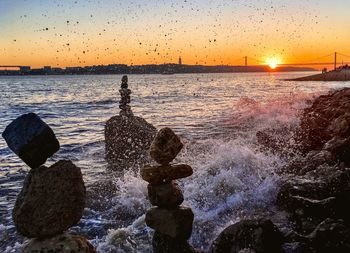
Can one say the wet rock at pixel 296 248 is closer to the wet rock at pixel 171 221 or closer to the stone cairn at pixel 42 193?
the wet rock at pixel 171 221

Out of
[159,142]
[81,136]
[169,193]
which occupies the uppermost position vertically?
[159,142]

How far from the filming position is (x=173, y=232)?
8156 millimetres

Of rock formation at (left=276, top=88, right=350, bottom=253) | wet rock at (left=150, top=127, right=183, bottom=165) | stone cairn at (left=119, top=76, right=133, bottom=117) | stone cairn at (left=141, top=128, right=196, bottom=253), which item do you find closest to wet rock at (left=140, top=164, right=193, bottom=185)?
stone cairn at (left=141, top=128, right=196, bottom=253)

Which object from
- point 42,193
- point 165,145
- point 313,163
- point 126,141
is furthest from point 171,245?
point 126,141

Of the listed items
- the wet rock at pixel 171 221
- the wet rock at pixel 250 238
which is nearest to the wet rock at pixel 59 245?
the wet rock at pixel 171 221

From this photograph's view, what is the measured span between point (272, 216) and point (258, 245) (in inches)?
108

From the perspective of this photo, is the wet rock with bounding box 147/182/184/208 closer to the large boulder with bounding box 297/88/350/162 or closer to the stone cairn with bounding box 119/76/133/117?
the large boulder with bounding box 297/88/350/162

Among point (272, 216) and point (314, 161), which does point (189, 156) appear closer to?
point (314, 161)

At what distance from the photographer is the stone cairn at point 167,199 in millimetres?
8148

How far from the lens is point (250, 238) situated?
799cm

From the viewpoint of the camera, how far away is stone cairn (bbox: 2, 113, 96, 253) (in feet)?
21.1

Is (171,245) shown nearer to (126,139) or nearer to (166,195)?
(166,195)

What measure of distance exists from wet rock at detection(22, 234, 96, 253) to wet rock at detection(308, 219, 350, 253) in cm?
402

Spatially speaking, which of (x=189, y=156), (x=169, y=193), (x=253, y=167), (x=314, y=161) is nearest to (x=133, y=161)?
(x=189, y=156)
